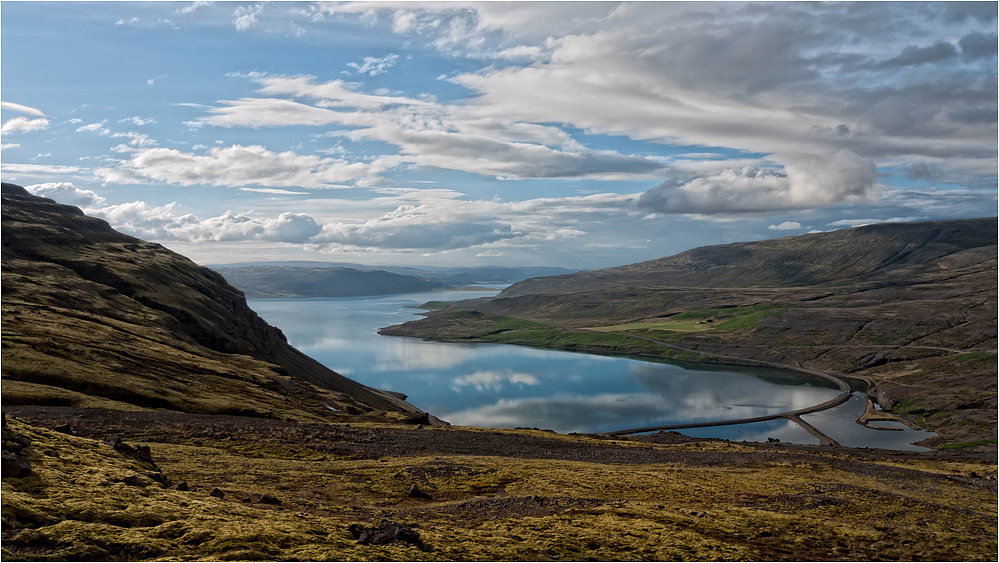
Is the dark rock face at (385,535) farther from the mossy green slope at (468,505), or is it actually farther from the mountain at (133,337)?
the mountain at (133,337)

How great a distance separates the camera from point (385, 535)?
950 inches

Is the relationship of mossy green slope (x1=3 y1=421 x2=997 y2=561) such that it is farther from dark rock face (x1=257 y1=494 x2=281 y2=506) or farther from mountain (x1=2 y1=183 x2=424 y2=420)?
mountain (x1=2 y1=183 x2=424 y2=420)

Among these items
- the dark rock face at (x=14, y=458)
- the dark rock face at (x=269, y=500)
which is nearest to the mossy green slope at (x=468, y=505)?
the dark rock face at (x=14, y=458)

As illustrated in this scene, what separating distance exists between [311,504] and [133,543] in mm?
12602

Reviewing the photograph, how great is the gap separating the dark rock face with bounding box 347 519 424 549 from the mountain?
47.1 meters

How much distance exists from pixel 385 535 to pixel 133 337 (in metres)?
84.6

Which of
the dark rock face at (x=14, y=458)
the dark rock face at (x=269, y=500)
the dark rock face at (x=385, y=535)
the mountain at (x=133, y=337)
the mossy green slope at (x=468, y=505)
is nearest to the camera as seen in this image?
the mossy green slope at (x=468, y=505)

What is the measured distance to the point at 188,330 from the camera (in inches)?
4845

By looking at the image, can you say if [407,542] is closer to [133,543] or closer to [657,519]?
[133,543]

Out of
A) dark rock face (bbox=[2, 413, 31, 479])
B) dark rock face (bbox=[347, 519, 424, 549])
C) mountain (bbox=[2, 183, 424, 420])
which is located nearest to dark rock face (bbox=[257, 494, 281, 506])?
dark rock face (bbox=[347, 519, 424, 549])

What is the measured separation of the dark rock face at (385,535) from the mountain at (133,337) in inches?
1853

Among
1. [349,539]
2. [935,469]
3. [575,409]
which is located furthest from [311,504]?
[575,409]

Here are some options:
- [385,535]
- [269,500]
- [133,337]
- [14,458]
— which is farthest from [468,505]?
[133,337]

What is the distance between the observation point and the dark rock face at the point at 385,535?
24.0 m
